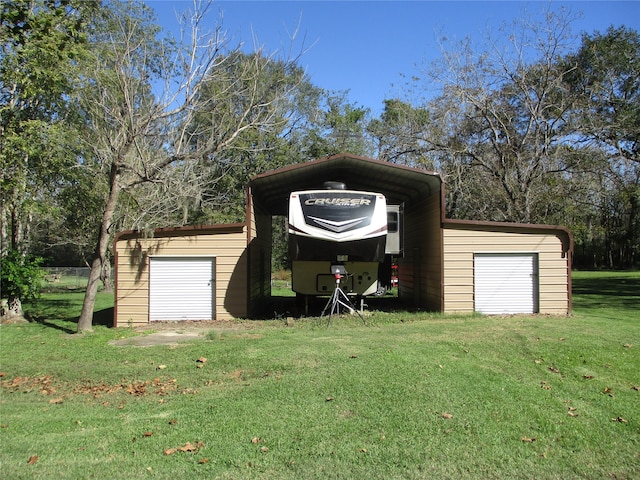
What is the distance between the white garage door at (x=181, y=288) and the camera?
13.3 metres

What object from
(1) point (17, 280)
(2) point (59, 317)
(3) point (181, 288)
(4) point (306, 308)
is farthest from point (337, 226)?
(2) point (59, 317)

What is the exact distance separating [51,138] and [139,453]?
10449 mm

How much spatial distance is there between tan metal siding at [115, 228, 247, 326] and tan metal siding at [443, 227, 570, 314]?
539 cm

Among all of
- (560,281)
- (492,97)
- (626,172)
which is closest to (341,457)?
(560,281)

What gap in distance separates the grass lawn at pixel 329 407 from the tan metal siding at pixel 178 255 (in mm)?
3135

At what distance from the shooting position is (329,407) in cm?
561

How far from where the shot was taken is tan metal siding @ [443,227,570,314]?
13461 mm

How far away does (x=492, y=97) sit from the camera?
17938mm

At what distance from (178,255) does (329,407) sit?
28.8ft

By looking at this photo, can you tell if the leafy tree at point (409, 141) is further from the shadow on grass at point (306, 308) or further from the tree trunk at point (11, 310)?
the tree trunk at point (11, 310)

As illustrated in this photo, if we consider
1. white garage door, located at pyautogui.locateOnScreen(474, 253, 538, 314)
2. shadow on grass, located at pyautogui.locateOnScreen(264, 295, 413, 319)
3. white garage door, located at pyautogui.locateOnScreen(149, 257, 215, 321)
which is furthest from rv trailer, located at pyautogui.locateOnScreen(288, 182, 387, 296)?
white garage door, located at pyautogui.locateOnScreen(474, 253, 538, 314)

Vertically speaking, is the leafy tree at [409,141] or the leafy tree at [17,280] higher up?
the leafy tree at [409,141]

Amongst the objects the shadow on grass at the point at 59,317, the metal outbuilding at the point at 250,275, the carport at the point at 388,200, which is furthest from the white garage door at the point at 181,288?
the shadow on grass at the point at 59,317

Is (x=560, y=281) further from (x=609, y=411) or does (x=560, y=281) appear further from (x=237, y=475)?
(x=237, y=475)
